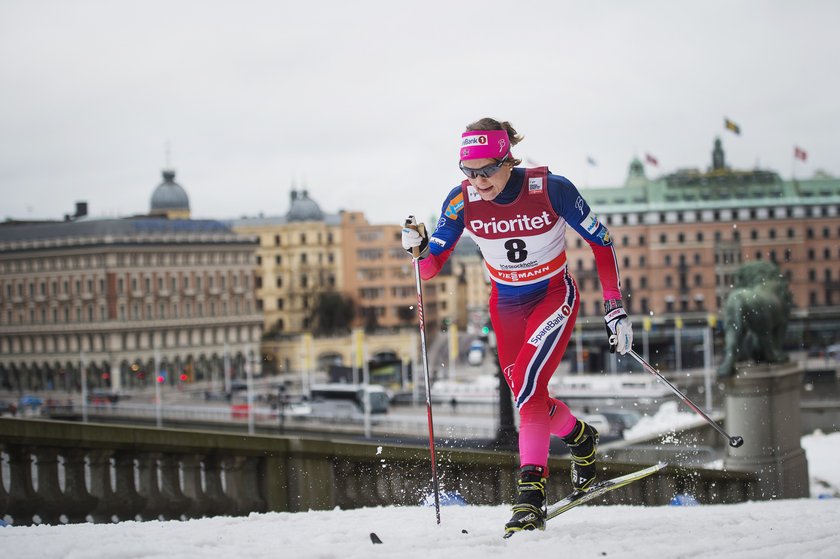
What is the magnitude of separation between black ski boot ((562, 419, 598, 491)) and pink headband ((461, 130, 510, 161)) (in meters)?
1.80

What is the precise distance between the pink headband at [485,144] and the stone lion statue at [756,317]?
9.54 metres

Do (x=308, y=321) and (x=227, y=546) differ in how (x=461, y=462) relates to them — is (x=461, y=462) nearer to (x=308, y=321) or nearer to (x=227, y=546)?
(x=227, y=546)

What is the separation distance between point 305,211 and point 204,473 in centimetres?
9826

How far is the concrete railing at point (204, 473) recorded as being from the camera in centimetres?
820

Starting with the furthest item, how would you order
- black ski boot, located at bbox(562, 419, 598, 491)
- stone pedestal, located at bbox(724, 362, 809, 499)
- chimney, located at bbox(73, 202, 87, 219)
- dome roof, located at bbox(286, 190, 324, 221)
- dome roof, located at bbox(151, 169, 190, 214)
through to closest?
dome roof, located at bbox(286, 190, 324, 221) → dome roof, located at bbox(151, 169, 190, 214) → chimney, located at bbox(73, 202, 87, 219) → stone pedestal, located at bbox(724, 362, 809, 499) → black ski boot, located at bbox(562, 419, 598, 491)

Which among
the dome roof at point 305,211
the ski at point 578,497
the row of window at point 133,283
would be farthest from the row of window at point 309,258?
the ski at point 578,497

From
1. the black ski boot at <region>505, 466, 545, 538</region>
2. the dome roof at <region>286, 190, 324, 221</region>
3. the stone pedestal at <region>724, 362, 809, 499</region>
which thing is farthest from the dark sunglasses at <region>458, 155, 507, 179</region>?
the dome roof at <region>286, 190, 324, 221</region>

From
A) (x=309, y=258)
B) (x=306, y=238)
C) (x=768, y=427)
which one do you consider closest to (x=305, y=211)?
(x=306, y=238)

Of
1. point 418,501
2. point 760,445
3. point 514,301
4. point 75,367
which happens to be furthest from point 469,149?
point 75,367

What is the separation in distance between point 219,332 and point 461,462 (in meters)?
80.9

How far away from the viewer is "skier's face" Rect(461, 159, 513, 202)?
21.6ft

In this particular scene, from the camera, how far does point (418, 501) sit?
9383 mm

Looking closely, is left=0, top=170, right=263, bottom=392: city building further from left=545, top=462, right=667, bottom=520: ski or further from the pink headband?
the pink headband

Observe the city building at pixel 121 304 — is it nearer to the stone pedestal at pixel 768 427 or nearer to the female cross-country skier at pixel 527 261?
the stone pedestal at pixel 768 427
